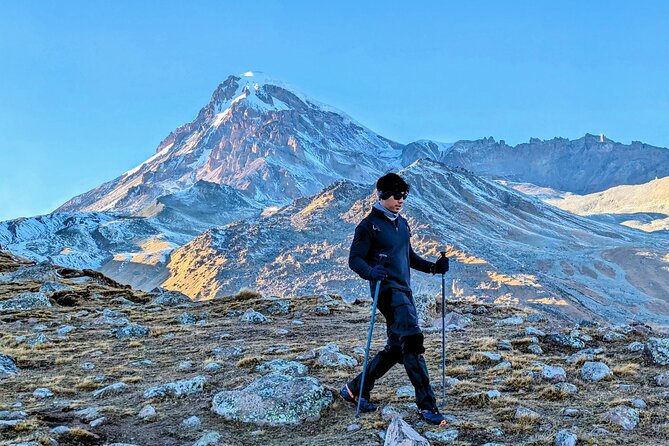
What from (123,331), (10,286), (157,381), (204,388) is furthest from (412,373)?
(10,286)

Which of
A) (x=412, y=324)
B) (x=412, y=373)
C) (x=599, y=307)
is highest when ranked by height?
(x=412, y=324)

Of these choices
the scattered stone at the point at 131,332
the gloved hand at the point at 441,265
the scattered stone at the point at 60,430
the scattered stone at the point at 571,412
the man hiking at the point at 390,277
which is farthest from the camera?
the scattered stone at the point at 131,332

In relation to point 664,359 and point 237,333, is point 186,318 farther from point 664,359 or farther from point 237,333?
point 664,359

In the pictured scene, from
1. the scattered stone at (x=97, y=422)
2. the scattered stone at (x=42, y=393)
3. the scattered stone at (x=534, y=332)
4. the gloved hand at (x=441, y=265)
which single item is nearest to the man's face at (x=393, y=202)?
the gloved hand at (x=441, y=265)

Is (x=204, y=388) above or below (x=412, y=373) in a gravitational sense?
below

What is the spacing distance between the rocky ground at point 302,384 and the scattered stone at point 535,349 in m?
0.05

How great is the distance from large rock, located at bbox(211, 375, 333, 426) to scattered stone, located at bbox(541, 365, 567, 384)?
388 centimetres

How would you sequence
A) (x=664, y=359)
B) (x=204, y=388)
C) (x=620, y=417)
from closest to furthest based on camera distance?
1. (x=620, y=417)
2. (x=204, y=388)
3. (x=664, y=359)

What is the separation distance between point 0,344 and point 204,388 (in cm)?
810

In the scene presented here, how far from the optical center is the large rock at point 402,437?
5.42 metres

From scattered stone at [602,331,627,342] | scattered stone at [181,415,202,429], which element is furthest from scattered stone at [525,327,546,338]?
scattered stone at [181,415,202,429]

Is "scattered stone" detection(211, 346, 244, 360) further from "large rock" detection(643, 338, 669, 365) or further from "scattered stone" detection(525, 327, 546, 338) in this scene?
"large rock" detection(643, 338, 669, 365)

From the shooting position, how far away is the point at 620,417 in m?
6.30

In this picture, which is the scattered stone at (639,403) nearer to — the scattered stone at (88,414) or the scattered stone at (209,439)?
the scattered stone at (209,439)
